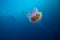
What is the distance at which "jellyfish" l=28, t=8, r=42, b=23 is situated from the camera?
1.51 meters

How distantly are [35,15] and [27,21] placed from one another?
0.14 metres

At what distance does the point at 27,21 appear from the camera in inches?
59.8

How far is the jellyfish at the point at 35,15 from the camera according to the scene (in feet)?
4.95

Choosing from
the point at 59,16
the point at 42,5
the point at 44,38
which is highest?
the point at 42,5

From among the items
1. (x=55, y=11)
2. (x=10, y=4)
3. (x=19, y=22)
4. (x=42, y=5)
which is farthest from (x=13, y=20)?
(x=55, y=11)

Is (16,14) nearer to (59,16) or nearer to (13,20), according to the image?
(13,20)

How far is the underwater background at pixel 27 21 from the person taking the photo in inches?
59.4

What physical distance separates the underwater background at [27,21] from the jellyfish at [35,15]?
1.7 inches

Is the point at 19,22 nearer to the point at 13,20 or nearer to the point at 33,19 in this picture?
the point at 13,20

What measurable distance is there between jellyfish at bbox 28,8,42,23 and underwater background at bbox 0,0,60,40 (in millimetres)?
42

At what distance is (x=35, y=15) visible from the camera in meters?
1.51

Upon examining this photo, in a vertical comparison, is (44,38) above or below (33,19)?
below

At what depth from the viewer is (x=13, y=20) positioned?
1.51 metres

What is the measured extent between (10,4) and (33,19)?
1.21 ft
